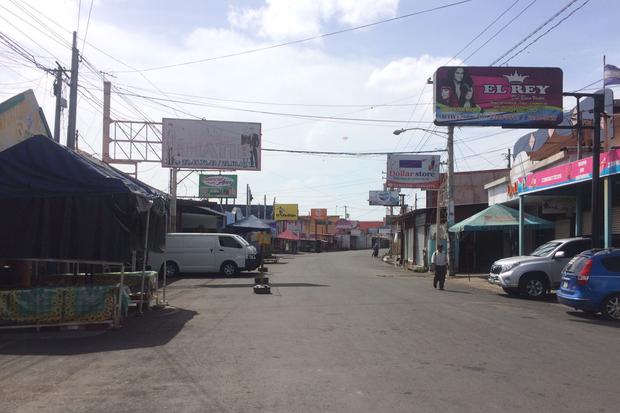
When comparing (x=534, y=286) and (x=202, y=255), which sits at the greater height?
(x=202, y=255)

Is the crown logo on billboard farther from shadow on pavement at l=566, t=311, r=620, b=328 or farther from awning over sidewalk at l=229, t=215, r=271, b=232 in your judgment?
awning over sidewalk at l=229, t=215, r=271, b=232

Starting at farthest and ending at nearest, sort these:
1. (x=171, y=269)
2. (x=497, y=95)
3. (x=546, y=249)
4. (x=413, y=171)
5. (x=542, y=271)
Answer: (x=413, y=171), (x=171, y=269), (x=497, y=95), (x=546, y=249), (x=542, y=271)

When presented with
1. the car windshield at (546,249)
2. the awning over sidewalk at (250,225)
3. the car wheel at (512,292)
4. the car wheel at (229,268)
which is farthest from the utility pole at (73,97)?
the awning over sidewalk at (250,225)

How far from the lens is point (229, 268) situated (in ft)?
86.2

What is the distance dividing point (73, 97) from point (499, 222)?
17.7m

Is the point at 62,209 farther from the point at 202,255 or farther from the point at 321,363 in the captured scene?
the point at 202,255

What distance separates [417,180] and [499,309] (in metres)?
26.8

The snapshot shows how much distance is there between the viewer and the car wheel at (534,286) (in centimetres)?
1742

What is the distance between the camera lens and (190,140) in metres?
33.7

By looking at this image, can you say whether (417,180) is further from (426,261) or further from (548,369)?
(548,369)

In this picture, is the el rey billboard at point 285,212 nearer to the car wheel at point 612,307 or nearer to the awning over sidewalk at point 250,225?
the awning over sidewalk at point 250,225

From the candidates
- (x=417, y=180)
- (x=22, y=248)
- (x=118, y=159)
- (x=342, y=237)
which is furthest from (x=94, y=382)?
(x=342, y=237)

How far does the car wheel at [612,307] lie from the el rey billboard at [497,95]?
10762mm

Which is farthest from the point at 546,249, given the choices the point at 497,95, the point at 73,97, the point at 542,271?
the point at 73,97
